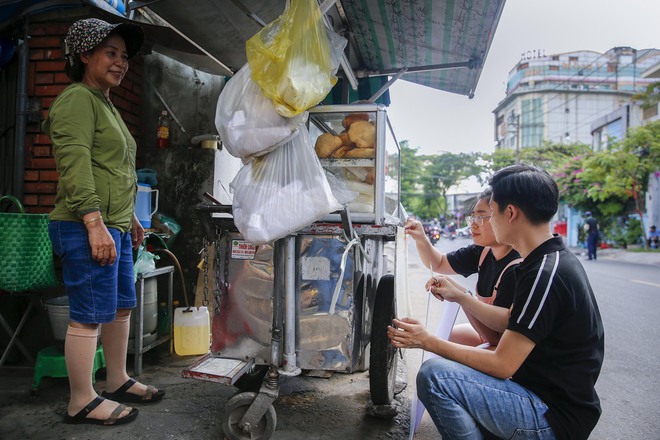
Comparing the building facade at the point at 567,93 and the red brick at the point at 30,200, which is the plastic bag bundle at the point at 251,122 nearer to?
the red brick at the point at 30,200

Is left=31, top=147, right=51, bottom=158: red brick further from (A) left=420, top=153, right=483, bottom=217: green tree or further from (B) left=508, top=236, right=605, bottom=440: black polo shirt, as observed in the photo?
(A) left=420, top=153, right=483, bottom=217: green tree

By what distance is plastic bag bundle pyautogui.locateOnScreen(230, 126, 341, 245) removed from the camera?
198 centimetres

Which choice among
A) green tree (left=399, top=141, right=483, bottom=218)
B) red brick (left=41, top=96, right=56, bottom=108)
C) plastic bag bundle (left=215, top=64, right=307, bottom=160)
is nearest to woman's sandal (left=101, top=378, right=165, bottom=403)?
plastic bag bundle (left=215, top=64, right=307, bottom=160)

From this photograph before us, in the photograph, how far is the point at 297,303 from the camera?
223 centimetres

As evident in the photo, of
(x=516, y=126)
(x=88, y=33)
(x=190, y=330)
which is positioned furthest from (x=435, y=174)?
(x=88, y=33)

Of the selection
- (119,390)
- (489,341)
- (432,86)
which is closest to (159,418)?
(119,390)

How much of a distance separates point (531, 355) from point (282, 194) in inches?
48.0

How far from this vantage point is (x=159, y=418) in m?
2.38

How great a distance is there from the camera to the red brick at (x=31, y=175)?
332 centimetres

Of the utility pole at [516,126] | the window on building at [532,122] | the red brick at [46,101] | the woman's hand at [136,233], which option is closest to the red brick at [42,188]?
the red brick at [46,101]

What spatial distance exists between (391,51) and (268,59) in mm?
2442

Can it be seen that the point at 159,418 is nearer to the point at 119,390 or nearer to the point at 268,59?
the point at 119,390

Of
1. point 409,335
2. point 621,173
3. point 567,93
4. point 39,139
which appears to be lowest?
point 409,335

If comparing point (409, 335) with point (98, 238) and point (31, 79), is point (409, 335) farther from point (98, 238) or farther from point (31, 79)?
point (31, 79)
